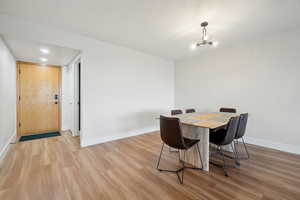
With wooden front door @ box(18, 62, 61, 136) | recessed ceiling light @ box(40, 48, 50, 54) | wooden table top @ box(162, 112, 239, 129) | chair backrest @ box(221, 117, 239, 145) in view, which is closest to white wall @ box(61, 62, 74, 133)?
wooden front door @ box(18, 62, 61, 136)

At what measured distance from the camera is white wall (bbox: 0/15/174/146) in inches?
103

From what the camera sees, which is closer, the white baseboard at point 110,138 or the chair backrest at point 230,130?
the chair backrest at point 230,130

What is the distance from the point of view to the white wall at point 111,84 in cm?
263

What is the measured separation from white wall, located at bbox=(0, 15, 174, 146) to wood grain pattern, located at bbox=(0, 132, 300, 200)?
806 millimetres

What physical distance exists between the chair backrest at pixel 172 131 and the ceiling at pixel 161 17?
1.75 m

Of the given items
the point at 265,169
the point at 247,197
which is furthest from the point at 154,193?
the point at 265,169

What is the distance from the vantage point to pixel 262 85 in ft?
10.2

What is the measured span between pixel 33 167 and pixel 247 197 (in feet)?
10.4

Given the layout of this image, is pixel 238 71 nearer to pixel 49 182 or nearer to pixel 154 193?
pixel 154 193

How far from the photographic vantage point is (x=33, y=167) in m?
2.20

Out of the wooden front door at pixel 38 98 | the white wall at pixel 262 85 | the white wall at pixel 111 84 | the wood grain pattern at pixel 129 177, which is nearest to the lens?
the wood grain pattern at pixel 129 177

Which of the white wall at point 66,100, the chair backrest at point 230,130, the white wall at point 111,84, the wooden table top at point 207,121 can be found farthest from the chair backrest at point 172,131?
the white wall at point 66,100

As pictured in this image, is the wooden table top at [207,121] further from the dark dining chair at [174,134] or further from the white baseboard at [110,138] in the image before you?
the white baseboard at [110,138]

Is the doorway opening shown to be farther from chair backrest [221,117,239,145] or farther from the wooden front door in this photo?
chair backrest [221,117,239,145]
